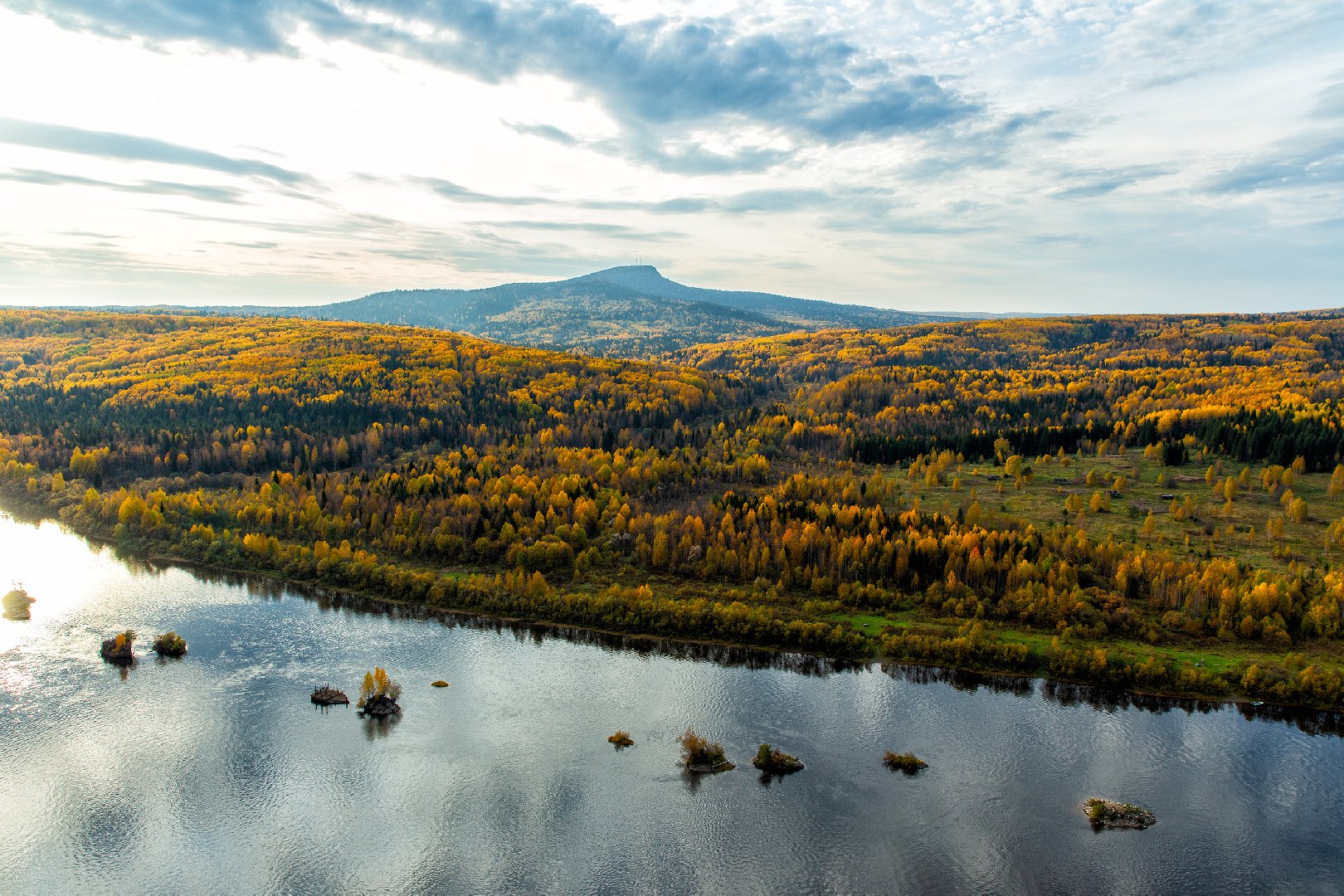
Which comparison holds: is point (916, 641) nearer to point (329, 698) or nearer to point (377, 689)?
point (377, 689)

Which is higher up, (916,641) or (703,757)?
(916,641)

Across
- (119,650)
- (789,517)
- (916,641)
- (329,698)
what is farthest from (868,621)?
(119,650)

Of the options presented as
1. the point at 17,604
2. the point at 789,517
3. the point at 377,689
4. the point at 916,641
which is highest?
the point at 789,517

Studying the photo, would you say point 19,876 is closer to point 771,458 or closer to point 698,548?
point 698,548

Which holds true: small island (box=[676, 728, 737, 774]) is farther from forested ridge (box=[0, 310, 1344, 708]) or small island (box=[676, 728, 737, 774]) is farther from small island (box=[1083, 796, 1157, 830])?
small island (box=[1083, 796, 1157, 830])

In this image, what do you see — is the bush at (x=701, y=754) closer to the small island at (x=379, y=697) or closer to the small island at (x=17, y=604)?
the small island at (x=379, y=697)

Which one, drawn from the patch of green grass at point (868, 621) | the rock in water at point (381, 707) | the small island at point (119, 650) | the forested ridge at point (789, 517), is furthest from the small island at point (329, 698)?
the patch of green grass at point (868, 621)
